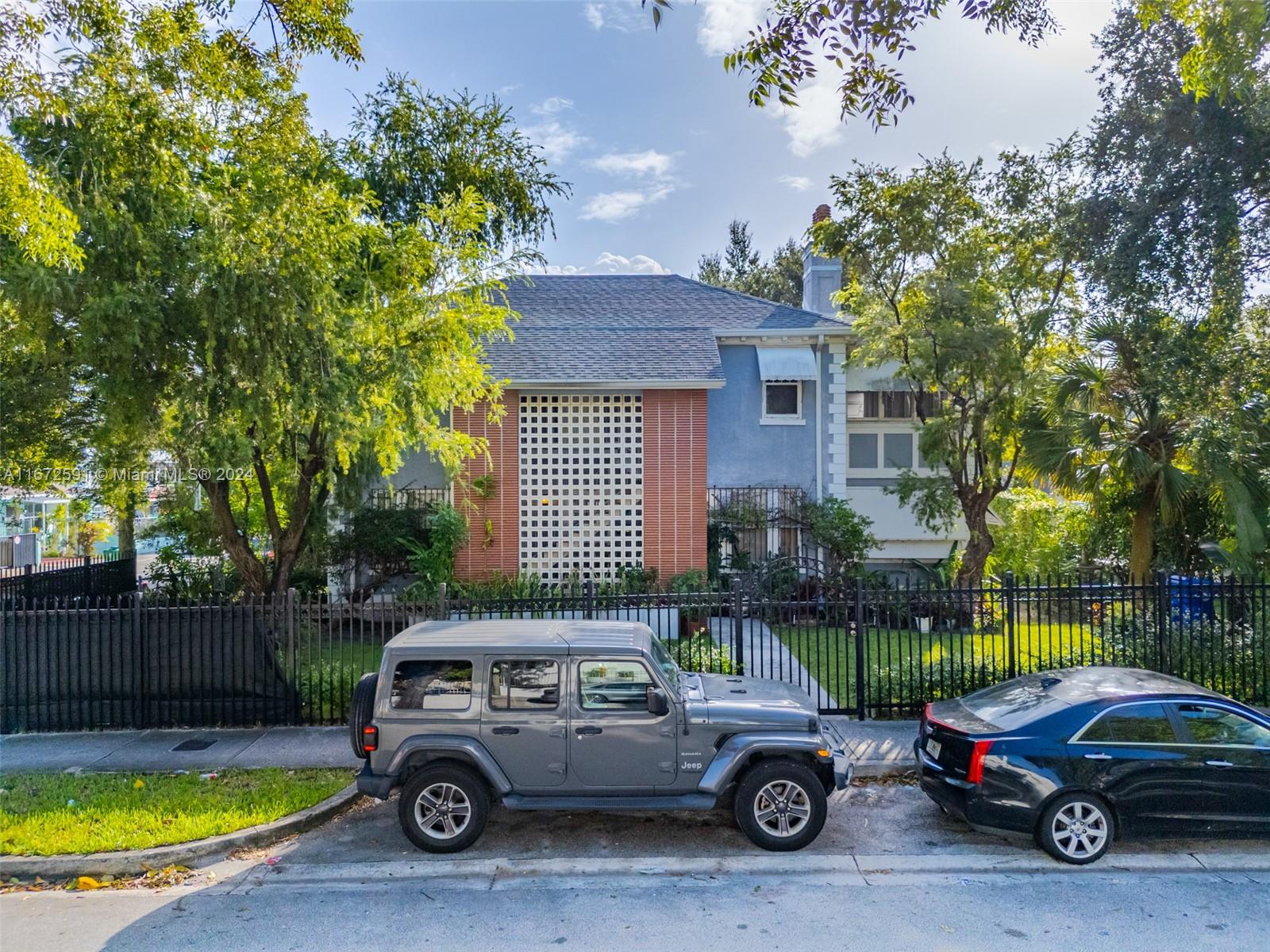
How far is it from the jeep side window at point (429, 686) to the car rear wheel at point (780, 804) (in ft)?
7.43

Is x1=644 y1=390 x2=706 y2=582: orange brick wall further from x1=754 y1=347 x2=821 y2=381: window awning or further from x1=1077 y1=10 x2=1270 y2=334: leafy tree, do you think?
x1=1077 y1=10 x2=1270 y2=334: leafy tree

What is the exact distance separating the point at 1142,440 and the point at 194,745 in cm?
1473

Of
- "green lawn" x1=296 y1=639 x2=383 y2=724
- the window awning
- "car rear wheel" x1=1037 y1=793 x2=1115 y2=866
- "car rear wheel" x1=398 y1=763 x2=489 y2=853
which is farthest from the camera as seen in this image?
the window awning

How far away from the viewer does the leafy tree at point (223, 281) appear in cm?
927

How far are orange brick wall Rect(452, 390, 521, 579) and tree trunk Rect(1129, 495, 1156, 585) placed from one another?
36.0 ft

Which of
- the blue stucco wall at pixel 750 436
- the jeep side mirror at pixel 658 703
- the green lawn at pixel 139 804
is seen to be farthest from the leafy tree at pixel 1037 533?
the green lawn at pixel 139 804

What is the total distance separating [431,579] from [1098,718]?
440 inches

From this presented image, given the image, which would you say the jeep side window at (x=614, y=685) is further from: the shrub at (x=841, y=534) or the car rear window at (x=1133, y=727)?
the shrub at (x=841, y=534)

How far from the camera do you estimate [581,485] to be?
53.4ft

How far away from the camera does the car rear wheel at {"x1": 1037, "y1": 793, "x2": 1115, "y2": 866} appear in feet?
20.3

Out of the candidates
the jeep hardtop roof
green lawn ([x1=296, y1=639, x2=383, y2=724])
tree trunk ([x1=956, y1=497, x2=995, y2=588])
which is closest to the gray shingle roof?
tree trunk ([x1=956, y1=497, x2=995, y2=588])

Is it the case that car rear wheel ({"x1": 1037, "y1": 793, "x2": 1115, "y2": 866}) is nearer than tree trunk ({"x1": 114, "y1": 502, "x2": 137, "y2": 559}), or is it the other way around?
car rear wheel ({"x1": 1037, "y1": 793, "x2": 1115, "y2": 866})

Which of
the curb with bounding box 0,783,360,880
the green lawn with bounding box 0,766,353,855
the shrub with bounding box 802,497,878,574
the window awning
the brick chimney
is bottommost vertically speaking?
the curb with bounding box 0,783,360,880

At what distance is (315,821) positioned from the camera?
7.10 m
